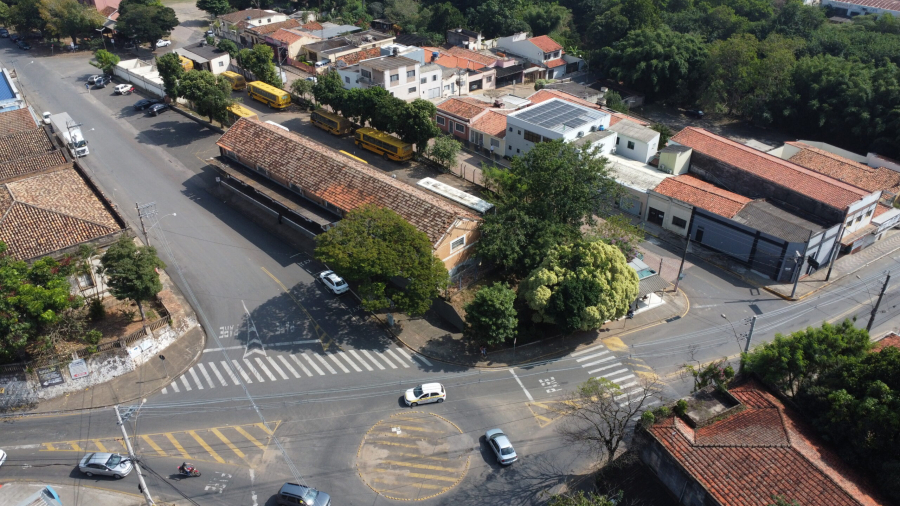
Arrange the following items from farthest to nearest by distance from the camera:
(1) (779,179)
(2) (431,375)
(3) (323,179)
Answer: (1) (779,179)
(3) (323,179)
(2) (431,375)

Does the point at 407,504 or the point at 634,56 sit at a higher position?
the point at 634,56

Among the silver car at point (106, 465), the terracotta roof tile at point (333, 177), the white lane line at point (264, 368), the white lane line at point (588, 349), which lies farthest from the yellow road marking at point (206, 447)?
the white lane line at point (588, 349)

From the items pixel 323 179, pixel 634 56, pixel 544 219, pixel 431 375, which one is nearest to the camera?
pixel 431 375

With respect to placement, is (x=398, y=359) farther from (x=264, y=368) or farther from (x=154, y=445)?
(x=154, y=445)

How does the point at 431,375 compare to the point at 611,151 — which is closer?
the point at 431,375

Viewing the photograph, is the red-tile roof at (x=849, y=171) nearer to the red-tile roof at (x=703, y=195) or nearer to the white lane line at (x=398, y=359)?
the red-tile roof at (x=703, y=195)

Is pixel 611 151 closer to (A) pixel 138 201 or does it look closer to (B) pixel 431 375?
(B) pixel 431 375

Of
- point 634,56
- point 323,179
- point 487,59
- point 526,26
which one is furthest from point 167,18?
point 634,56
